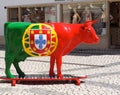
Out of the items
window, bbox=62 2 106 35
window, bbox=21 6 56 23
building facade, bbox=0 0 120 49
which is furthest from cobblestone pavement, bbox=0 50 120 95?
window, bbox=21 6 56 23

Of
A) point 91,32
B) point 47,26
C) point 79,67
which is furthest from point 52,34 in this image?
point 79,67

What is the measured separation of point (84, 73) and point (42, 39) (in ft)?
8.55

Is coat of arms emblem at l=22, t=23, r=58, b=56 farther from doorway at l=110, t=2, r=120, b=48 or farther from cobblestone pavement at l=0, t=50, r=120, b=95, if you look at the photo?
doorway at l=110, t=2, r=120, b=48

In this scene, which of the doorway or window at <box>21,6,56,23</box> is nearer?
the doorway

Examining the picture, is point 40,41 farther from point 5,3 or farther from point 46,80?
point 5,3

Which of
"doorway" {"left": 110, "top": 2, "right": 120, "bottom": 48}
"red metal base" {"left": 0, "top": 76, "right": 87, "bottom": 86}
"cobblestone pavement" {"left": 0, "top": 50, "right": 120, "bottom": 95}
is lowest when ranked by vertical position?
"cobblestone pavement" {"left": 0, "top": 50, "right": 120, "bottom": 95}

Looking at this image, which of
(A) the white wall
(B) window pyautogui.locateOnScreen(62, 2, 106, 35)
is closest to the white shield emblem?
(B) window pyautogui.locateOnScreen(62, 2, 106, 35)

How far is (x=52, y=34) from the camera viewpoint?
9.02m

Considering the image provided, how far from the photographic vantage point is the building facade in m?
18.3

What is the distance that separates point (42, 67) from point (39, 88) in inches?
151

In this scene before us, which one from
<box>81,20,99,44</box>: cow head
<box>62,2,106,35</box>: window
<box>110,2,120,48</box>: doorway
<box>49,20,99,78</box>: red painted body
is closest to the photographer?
<box>49,20,99,78</box>: red painted body

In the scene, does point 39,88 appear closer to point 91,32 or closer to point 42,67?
point 91,32

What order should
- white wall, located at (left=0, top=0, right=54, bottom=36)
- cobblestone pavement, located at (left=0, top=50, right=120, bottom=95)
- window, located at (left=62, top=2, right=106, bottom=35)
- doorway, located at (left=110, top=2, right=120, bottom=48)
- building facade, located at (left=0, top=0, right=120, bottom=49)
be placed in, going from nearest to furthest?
1. cobblestone pavement, located at (left=0, top=50, right=120, bottom=95)
2. building facade, located at (left=0, top=0, right=120, bottom=49)
3. window, located at (left=62, top=2, right=106, bottom=35)
4. doorway, located at (left=110, top=2, right=120, bottom=48)
5. white wall, located at (left=0, top=0, right=54, bottom=36)

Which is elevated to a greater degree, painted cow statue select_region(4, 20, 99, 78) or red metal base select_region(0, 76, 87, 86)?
painted cow statue select_region(4, 20, 99, 78)
